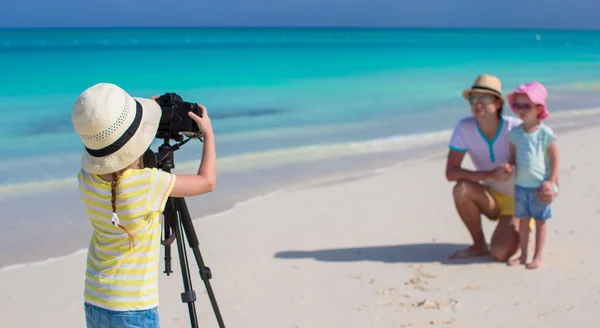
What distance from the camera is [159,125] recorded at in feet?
6.56

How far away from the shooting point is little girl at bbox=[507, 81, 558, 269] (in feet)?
11.2

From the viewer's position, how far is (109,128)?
68.6 inches

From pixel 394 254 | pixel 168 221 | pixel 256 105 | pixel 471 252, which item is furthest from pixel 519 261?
pixel 256 105

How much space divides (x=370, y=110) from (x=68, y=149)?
5.66 metres

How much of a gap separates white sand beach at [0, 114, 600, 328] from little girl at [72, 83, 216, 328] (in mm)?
1151

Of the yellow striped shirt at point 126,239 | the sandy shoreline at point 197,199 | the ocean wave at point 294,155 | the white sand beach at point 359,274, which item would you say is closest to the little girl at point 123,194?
the yellow striped shirt at point 126,239

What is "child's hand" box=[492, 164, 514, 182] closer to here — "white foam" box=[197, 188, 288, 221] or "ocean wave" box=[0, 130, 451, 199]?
"white foam" box=[197, 188, 288, 221]

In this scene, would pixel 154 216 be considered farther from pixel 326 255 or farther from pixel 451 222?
pixel 451 222

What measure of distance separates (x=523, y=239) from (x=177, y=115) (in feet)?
7.32

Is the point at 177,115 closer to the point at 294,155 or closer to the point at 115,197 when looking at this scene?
the point at 115,197

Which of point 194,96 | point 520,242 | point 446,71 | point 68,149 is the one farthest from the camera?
point 446,71

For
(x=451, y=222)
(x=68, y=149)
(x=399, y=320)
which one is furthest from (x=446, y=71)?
(x=399, y=320)

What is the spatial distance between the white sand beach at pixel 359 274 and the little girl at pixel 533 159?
274mm

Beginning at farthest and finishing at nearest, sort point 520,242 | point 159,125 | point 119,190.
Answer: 1. point 520,242
2. point 159,125
3. point 119,190
